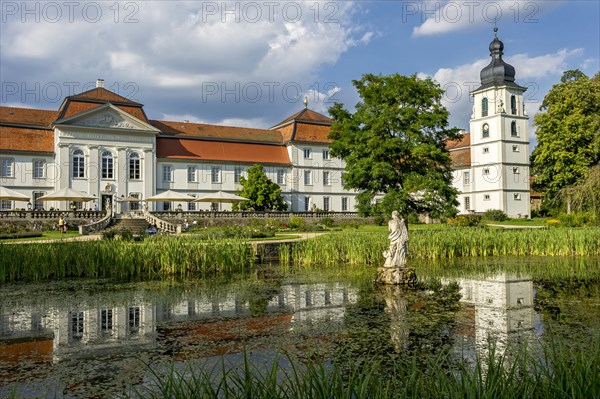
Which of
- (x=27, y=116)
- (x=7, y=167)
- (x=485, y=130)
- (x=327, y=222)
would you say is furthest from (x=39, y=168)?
(x=485, y=130)

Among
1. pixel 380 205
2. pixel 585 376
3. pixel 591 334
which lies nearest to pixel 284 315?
pixel 591 334

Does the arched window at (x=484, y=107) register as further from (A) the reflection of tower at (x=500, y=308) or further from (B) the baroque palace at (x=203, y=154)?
(A) the reflection of tower at (x=500, y=308)

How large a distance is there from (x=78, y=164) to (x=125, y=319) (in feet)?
113

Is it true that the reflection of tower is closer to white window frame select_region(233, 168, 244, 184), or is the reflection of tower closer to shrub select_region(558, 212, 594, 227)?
shrub select_region(558, 212, 594, 227)

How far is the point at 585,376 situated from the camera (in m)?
3.44

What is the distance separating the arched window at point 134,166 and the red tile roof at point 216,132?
11.9 ft

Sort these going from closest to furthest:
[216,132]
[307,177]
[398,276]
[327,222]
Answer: [398,276], [327,222], [216,132], [307,177]

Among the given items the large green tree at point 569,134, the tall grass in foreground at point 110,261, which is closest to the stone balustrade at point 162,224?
the tall grass in foreground at point 110,261

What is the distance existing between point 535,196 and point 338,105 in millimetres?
43102

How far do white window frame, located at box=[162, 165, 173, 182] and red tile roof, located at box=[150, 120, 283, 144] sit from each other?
3078 mm

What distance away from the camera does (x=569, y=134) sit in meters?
39.5

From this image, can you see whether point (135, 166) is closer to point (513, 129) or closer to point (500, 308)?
point (513, 129)

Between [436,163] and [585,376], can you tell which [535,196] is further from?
[585,376]

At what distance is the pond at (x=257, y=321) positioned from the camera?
5.86m
